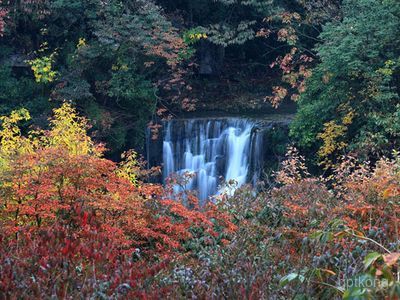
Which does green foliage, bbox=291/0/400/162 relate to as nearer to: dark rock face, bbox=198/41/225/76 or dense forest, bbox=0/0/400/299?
dense forest, bbox=0/0/400/299

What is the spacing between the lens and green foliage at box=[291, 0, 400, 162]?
37.8 feet

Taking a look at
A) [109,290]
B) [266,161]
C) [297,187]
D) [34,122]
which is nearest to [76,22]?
[34,122]

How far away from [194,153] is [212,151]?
20.8 inches

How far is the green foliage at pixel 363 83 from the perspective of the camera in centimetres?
1152

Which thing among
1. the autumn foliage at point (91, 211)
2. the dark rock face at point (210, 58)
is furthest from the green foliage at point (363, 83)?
the autumn foliage at point (91, 211)

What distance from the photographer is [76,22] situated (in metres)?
15.9

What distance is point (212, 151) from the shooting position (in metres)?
14.8

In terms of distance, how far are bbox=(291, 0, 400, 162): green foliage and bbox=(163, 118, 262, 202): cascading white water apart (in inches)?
63.2

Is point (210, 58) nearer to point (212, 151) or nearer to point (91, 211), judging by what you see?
point (212, 151)

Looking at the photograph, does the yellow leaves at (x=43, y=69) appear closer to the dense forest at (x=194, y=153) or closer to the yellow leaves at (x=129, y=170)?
the dense forest at (x=194, y=153)

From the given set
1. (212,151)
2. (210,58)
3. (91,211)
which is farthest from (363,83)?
(91,211)

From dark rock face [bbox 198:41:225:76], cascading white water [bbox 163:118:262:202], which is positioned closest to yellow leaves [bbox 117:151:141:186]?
cascading white water [bbox 163:118:262:202]

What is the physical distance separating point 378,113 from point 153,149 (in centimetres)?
647

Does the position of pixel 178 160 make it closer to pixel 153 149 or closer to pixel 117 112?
pixel 153 149
